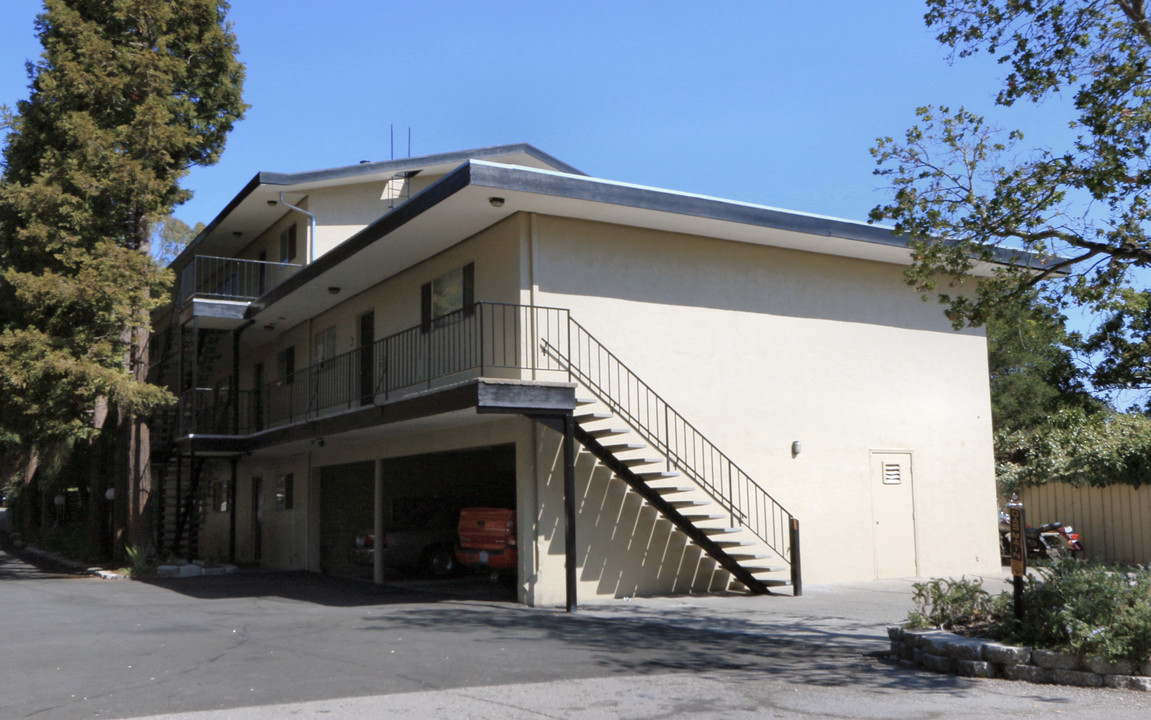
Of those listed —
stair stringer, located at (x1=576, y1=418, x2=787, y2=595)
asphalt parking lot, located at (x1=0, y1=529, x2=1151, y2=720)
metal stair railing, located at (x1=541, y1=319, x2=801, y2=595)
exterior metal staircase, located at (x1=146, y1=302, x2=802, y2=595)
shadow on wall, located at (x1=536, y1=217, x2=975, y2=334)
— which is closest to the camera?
asphalt parking lot, located at (x1=0, y1=529, x2=1151, y2=720)

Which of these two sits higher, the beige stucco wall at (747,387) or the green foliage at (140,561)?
the beige stucco wall at (747,387)

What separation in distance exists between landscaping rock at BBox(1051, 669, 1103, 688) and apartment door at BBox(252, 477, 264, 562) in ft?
65.9

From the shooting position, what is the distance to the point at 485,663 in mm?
9156

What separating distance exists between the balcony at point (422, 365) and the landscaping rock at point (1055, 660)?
711cm

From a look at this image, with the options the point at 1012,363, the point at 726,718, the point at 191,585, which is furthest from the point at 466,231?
the point at 1012,363

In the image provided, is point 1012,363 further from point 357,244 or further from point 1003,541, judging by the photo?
point 357,244

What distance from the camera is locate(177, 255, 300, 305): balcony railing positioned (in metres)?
22.9

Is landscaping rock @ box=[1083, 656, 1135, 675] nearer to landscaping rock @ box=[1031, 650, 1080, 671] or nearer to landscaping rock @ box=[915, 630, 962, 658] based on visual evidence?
landscaping rock @ box=[1031, 650, 1080, 671]

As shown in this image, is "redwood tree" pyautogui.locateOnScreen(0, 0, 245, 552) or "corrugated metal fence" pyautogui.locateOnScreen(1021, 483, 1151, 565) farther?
"redwood tree" pyautogui.locateOnScreen(0, 0, 245, 552)

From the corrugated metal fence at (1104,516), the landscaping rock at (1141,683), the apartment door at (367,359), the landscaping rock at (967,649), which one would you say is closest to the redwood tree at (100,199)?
the apartment door at (367,359)

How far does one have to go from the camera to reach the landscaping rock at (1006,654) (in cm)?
812

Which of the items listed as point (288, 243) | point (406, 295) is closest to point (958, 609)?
point (406, 295)

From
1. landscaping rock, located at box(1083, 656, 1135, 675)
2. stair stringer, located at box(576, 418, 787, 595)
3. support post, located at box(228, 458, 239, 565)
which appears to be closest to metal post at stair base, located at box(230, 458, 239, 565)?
support post, located at box(228, 458, 239, 565)

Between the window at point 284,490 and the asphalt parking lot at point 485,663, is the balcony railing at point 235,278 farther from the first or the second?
the asphalt parking lot at point 485,663
